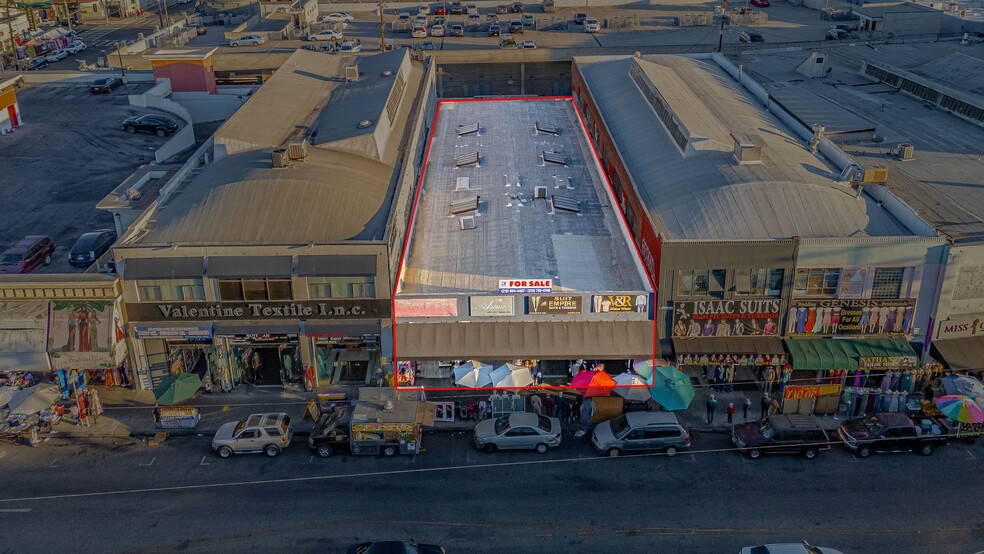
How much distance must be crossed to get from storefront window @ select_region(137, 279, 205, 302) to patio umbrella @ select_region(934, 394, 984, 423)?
35753 millimetres

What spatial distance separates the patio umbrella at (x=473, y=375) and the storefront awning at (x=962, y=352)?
22.1 meters

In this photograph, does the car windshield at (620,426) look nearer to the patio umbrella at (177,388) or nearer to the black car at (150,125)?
the patio umbrella at (177,388)

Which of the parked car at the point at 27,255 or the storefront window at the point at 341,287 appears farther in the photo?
the parked car at the point at 27,255

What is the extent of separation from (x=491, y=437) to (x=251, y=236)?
52.3 ft

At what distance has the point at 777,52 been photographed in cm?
8781

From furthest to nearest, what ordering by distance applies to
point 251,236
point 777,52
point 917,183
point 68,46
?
point 68,46, point 777,52, point 917,183, point 251,236

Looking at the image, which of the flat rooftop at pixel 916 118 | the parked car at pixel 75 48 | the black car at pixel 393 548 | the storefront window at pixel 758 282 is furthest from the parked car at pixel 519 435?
the parked car at pixel 75 48

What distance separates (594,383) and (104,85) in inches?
2631

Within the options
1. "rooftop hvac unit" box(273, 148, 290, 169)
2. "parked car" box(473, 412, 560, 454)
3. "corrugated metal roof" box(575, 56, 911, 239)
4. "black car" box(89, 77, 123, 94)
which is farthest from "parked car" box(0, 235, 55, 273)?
"corrugated metal roof" box(575, 56, 911, 239)

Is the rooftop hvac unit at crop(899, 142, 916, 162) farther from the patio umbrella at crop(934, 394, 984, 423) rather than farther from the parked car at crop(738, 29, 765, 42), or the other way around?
the parked car at crop(738, 29, 765, 42)

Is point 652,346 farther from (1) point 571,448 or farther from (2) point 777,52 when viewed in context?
(2) point 777,52

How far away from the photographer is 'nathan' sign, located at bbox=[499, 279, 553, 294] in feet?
136

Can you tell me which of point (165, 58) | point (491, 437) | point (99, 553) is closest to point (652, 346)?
point (491, 437)

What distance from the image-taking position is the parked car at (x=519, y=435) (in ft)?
128
